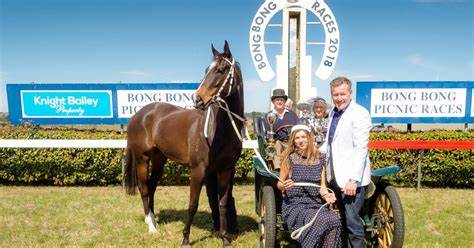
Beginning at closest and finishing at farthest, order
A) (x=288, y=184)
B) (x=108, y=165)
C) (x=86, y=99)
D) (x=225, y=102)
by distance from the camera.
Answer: (x=288, y=184) < (x=225, y=102) < (x=108, y=165) < (x=86, y=99)

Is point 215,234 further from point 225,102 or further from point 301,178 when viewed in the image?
point 225,102

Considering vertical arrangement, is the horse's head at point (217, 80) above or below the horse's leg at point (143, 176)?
above

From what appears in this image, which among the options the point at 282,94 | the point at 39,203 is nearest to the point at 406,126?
the point at 282,94

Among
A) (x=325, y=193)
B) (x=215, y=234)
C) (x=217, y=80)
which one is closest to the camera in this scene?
(x=325, y=193)

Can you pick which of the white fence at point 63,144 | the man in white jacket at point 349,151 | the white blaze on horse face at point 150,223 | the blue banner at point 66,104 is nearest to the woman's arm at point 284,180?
the man in white jacket at point 349,151

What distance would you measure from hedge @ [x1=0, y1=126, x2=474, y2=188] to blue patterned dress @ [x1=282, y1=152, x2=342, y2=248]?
423cm

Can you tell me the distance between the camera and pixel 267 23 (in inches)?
300

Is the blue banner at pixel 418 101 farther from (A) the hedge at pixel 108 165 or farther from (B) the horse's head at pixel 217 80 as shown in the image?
(B) the horse's head at pixel 217 80

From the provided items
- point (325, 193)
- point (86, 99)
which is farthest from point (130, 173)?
point (86, 99)

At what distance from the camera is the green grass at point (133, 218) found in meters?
4.49

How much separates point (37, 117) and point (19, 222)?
395 centimetres

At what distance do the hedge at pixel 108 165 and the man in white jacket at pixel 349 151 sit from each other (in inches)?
185

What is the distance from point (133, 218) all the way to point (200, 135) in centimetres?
227

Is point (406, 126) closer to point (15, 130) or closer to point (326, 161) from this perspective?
point (326, 161)
